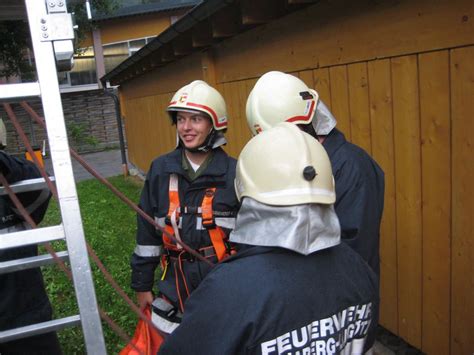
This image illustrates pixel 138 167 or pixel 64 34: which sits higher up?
pixel 64 34

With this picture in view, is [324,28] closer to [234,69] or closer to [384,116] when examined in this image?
[384,116]

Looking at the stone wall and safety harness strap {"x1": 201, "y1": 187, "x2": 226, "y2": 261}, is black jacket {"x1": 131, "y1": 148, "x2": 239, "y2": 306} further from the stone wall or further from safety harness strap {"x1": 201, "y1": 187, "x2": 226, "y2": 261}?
the stone wall

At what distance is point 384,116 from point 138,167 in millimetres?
10687

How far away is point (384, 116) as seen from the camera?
3.24 m

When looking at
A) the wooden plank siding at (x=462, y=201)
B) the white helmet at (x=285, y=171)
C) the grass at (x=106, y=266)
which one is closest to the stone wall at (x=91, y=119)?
the grass at (x=106, y=266)

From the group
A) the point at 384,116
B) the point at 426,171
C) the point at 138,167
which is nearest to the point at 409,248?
the point at 426,171

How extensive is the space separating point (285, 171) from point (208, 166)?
1232 millimetres

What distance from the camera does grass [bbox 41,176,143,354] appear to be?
4461 mm

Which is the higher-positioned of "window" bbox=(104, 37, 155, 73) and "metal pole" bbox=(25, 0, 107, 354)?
"window" bbox=(104, 37, 155, 73)

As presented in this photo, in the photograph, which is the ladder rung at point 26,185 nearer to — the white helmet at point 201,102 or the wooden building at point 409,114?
the white helmet at point 201,102

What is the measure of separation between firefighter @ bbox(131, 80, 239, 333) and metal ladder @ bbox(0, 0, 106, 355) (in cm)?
97

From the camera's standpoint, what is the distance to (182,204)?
8.38 feet

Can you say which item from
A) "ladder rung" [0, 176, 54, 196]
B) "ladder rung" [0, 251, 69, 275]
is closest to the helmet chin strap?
"ladder rung" [0, 176, 54, 196]

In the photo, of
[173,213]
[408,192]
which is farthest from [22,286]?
[408,192]
